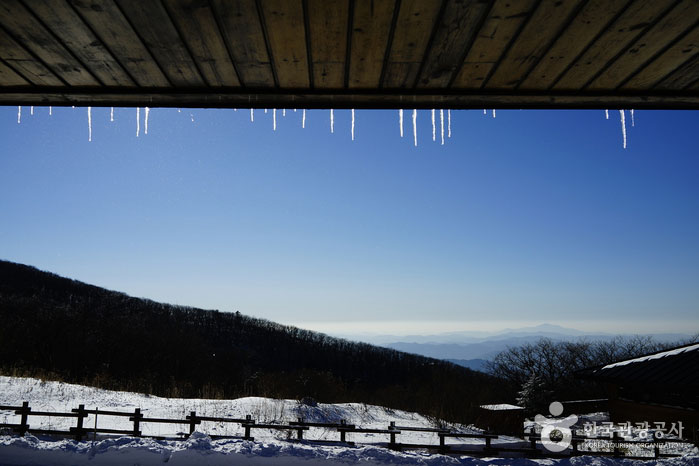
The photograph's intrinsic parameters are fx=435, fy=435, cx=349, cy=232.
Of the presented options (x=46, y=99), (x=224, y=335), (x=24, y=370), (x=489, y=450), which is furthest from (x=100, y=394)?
(x=224, y=335)

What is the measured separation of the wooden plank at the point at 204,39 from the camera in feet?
7.29

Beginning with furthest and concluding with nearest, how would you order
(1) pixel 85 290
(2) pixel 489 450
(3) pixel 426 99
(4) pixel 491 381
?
(1) pixel 85 290 → (4) pixel 491 381 → (2) pixel 489 450 → (3) pixel 426 99

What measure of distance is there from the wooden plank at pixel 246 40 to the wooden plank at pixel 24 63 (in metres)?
1.26

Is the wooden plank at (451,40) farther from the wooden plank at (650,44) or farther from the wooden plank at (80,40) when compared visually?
the wooden plank at (80,40)


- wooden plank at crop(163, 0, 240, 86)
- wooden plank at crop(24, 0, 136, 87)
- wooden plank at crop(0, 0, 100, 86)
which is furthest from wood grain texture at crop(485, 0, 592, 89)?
wooden plank at crop(0, 0, 100, 86)

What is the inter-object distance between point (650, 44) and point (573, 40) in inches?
17.3

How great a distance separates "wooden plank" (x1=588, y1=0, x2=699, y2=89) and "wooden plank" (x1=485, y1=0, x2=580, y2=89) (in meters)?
0.49

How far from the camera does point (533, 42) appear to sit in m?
2.48

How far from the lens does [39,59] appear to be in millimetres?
2709

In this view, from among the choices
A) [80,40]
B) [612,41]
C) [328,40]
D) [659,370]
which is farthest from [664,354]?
[80,40]

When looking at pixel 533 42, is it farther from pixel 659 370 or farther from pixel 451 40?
pixel 659 370

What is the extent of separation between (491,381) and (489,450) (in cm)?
3903

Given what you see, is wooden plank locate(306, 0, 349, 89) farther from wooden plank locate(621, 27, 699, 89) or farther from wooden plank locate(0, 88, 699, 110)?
wooden plank locate(621, 27, 699, 89)

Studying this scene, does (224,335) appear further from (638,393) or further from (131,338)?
(638,393)
